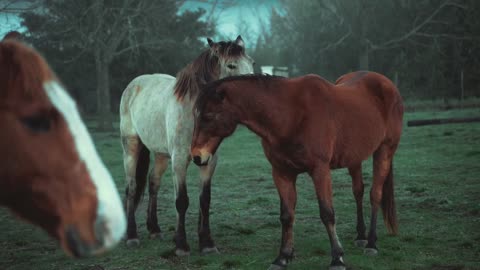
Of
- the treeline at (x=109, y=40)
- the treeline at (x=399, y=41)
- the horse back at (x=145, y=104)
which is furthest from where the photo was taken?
the treeline at (x=399, y=41)

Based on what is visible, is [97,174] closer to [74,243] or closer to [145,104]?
[74,243]

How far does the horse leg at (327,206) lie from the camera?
4.38 meters

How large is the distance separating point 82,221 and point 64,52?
2382 centimetres

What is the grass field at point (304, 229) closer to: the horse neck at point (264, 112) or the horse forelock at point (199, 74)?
the horse neck at point (264, 112)

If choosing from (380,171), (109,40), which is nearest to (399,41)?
(109,40)

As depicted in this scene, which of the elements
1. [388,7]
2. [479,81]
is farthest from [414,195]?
[388,7]

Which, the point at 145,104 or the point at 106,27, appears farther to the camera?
the point at 106,27

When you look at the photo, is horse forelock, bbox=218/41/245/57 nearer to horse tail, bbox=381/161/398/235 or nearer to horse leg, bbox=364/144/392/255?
horse leg, bbox=364/144/392/255

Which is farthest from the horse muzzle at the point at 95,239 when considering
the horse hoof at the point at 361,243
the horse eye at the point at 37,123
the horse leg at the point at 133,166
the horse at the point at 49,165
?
the horse leg at the point at 133,166

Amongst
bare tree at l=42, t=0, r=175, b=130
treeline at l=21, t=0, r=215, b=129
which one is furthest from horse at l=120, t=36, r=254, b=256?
bare tree at l=42, t=0, r=175, b=130

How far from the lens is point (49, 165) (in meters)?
1.64

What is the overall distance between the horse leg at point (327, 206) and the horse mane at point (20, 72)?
3049 millimetres

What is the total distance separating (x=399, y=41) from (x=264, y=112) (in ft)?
69.3

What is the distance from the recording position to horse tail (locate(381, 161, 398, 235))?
17.6ft
